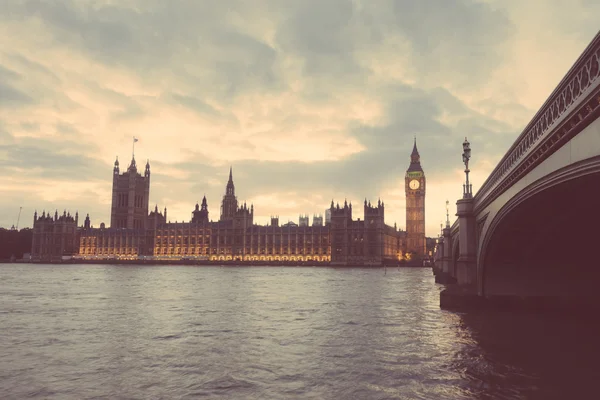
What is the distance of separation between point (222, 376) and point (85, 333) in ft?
34.4

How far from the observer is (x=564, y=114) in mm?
10914

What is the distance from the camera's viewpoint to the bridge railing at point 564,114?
9344 mm

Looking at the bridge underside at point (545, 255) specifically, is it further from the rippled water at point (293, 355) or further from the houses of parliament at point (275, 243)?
the houses of parliament at point (275, 243)

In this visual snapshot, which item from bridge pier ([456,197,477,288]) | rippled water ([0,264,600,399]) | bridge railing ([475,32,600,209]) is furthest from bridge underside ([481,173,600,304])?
bridge railing ([475,32,600,209])

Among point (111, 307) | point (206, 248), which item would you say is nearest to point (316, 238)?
point (206, 248)

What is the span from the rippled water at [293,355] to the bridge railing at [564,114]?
6366mm

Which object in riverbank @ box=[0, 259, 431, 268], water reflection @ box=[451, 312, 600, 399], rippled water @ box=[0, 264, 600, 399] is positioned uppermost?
water reflection @ box=[451, 312, 600, 399]

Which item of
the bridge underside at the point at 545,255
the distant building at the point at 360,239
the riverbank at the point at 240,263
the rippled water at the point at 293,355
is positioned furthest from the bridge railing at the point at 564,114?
the distant building at the point at 360,239

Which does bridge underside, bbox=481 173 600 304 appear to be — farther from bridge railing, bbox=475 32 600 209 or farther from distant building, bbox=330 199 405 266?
distant building, bbox=330 199 405 266

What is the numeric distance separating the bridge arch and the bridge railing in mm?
892

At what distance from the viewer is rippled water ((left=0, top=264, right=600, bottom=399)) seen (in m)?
13.2

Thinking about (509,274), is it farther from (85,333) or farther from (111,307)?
(111,307)

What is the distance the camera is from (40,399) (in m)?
12.3

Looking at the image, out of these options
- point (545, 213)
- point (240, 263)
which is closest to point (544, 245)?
point (545, 213)
